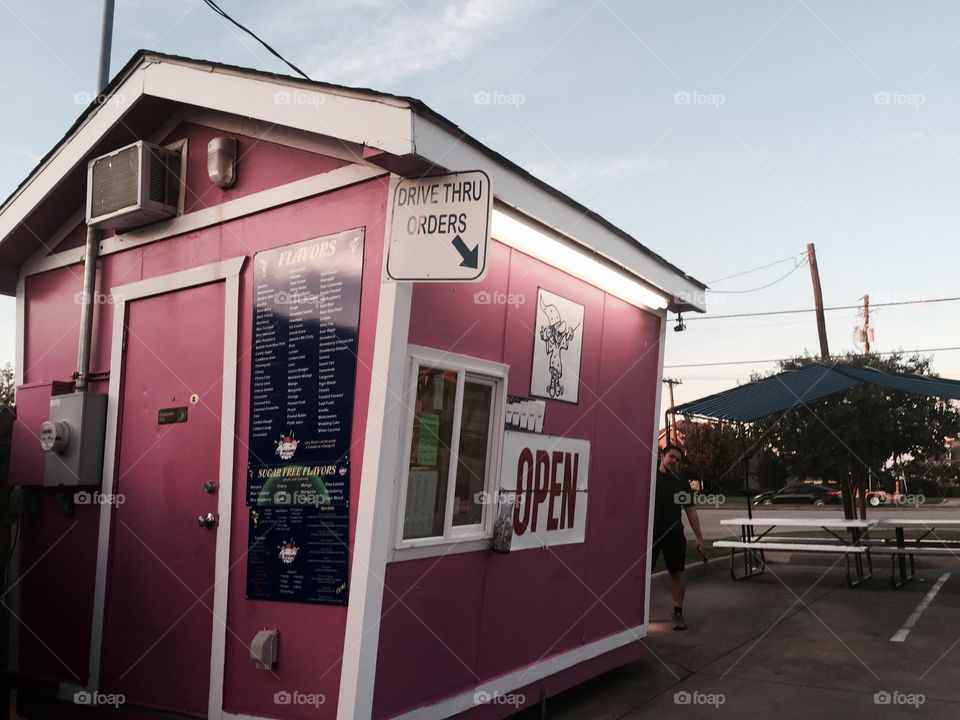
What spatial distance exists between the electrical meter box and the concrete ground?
3509 mm

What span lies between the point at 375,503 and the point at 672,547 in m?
5.10

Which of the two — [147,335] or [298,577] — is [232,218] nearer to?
[147,335]

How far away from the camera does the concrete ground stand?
6.15m

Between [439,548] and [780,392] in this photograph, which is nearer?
[439,548]

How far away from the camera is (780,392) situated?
13.6m

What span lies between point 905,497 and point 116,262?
44.2 metres

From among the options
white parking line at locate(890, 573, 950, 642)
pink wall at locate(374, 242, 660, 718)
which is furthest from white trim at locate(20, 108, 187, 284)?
white parking line at locate(890, 573, 950, 642)

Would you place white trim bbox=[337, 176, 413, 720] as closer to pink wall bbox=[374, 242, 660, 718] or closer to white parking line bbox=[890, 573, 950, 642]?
pink wall bbox=[374, 242, 660, 718]

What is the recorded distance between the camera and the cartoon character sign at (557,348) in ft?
20.0

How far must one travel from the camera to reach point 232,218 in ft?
18.5

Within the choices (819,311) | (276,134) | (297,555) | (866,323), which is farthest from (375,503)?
(866,323)

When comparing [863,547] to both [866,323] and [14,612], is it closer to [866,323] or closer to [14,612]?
[14,612]

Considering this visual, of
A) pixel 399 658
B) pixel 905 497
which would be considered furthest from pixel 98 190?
pixel 905 497

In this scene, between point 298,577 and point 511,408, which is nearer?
point 298,577
